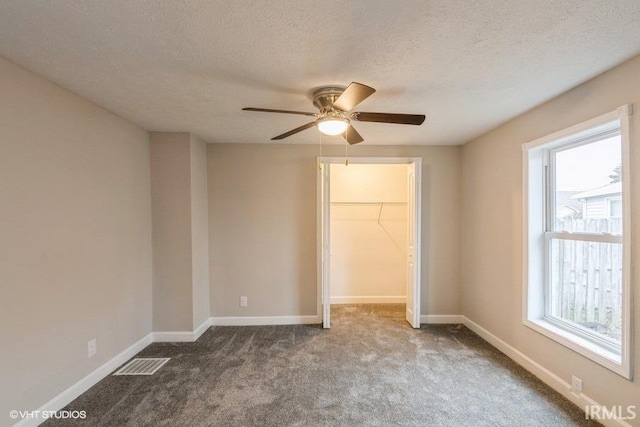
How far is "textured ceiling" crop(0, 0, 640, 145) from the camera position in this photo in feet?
4.65

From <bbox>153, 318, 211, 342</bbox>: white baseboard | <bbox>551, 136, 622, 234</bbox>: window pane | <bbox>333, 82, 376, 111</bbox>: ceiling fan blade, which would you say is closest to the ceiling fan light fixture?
<bbox>333, 82, 376, 111</bbox>: ceiling fan blade

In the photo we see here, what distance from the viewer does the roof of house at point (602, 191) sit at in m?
2.06

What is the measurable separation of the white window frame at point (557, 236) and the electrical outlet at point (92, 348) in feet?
12.5

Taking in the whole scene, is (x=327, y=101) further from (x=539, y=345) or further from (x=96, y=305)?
(x=539, y=345)

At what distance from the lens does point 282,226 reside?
158 inches

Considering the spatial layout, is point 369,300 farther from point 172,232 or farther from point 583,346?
point 172,232

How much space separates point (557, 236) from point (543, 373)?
1171 mm

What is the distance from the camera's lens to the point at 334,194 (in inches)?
197

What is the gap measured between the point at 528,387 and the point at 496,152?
2.25 m

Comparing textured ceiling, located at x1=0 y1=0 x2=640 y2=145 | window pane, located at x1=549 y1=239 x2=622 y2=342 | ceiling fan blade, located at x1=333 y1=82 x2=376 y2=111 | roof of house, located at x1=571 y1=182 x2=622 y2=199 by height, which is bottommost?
window pane, located at x1=549 y1=239 x2=622 y2=342

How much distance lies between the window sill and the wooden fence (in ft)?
0.42

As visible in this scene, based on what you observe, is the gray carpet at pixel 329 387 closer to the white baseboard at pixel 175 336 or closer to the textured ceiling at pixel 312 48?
the white baseboard at pixel 175 336

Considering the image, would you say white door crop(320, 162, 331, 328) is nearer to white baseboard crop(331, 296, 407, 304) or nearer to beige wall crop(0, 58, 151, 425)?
white baseboard crop(331, 296, 407, 304)

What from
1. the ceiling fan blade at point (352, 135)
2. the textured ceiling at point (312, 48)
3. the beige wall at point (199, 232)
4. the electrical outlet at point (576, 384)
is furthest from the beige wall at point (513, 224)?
the beige wall at point (199, 232)
